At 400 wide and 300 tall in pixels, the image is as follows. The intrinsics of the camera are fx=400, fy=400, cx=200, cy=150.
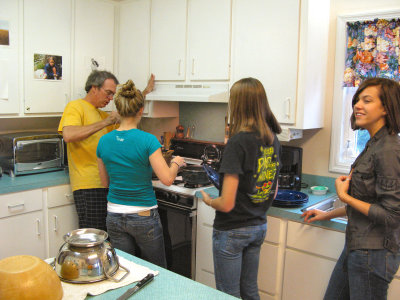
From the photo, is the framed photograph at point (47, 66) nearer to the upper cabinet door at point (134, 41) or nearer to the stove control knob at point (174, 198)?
the upper cabinet door at point (134, 41)

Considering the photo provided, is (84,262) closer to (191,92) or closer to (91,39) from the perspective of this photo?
(191,92)

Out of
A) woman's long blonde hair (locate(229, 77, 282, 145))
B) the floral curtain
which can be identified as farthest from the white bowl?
woman's long blonde hair (locate(229, 77, 282, 145))

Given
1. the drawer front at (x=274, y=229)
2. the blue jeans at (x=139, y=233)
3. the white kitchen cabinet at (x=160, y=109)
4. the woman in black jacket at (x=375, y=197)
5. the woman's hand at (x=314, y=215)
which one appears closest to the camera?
the woman in black jacket at (x=375, y=197)

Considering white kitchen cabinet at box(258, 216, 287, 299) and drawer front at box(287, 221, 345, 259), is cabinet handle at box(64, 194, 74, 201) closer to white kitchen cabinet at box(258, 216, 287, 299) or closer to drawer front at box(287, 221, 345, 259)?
white kitchen cabinet at box(258, 216, 287, 299)

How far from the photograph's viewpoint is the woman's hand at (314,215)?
2040 mm

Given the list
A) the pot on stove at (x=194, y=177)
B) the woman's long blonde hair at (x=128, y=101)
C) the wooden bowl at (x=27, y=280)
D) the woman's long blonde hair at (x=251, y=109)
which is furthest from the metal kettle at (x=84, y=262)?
the pot on stove at (x=194, y=177)

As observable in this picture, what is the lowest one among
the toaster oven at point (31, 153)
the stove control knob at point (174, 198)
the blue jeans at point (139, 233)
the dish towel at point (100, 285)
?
the blue jeans at point (139, 233)

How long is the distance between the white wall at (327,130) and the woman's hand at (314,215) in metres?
0.65

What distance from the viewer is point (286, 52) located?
A: 238 cm

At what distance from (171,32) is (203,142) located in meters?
0.88

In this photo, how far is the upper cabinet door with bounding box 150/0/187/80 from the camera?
9.58ft

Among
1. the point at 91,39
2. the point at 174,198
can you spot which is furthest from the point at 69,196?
the point at 91,39

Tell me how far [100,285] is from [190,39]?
6.66 ft

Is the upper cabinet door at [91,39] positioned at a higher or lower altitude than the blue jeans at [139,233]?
higher
